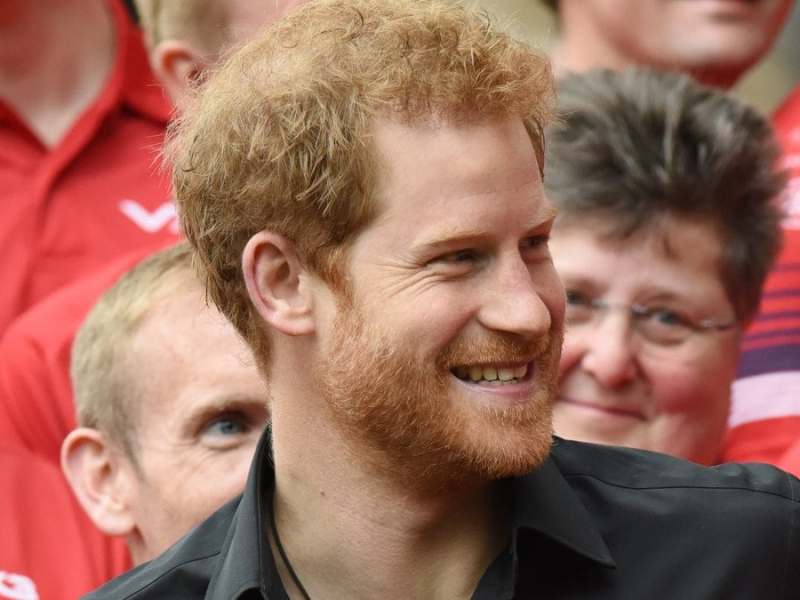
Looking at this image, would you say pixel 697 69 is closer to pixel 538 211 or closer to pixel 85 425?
pixel 85 425

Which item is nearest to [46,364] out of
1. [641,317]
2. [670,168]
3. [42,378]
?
[42,378]

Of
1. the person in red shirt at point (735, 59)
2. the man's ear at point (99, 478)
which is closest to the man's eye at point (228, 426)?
the man's ear at point (99, 478)

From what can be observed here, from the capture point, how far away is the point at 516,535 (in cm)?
228

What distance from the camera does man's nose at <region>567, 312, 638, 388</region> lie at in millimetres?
3307

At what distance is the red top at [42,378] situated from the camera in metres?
3.61

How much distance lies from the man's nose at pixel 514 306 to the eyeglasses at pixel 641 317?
1.17 m

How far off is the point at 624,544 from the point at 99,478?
127 cm

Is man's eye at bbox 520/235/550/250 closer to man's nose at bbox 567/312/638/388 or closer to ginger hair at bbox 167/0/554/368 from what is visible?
ginger hair at bbox 167/0/554/368

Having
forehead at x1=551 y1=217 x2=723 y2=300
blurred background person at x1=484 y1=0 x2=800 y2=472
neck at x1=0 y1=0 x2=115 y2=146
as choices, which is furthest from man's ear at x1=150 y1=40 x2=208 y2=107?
forehead at x1=551 y1=217 x2=723 y2=300

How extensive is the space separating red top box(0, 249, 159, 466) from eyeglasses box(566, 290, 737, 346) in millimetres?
1012

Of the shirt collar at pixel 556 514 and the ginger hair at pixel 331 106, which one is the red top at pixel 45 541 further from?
the shirt collar at pixel 556 514

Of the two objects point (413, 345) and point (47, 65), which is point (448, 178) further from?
point (47, 65)

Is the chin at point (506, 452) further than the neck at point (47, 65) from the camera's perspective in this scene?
No

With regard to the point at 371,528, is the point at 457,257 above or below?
above
